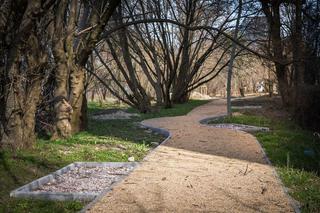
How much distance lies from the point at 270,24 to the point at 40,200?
19966 millimetres

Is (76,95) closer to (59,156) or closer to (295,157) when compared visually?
(59,156)

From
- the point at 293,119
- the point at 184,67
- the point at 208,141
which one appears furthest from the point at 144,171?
the point at 184,67

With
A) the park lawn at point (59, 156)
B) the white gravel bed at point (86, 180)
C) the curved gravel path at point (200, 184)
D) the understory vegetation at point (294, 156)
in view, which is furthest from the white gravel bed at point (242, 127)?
the white gravel bed at point (86, 180)

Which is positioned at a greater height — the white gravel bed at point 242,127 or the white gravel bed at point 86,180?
the white gravel bed at point 242,127

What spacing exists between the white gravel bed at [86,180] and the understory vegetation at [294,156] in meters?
2.80

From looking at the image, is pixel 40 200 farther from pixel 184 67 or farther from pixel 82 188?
pixel 184 67

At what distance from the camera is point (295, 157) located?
33.6 ft

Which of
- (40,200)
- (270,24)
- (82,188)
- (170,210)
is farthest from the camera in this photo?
(270,24)

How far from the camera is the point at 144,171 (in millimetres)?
7926

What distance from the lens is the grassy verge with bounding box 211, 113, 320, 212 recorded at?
657cm

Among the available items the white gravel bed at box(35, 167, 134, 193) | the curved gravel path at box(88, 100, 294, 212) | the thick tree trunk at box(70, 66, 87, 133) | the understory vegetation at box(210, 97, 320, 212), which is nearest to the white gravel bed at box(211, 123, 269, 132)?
the understory vegetation at box(210, 97, 320, 212)

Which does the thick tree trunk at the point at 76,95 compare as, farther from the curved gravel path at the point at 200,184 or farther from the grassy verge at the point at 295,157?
the grassy verge at the point at 295,157

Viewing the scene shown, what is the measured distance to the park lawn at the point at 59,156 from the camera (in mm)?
6004

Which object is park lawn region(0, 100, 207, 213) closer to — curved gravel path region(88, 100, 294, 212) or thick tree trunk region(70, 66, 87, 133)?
thick tree trunk region(70, 66, 87, 133)
